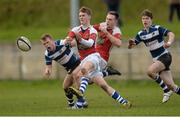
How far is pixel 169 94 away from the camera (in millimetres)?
20703

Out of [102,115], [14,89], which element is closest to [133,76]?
[14,89]

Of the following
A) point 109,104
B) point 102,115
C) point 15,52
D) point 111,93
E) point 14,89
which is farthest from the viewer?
point 15,52

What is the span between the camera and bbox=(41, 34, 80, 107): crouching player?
62.9 ft

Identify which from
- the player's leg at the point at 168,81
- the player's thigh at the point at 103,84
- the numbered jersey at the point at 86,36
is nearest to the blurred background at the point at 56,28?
the player's leg at the point at 168,81

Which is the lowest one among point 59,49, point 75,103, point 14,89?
point 14,89

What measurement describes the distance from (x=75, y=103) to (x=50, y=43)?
1734mm

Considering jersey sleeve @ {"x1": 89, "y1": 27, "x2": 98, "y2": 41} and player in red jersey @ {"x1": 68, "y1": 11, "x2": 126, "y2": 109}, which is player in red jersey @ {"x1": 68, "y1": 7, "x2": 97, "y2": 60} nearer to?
jersey sleeve @ {"x1": 89, "y1": 27, "x2": 98, "y2": 41}

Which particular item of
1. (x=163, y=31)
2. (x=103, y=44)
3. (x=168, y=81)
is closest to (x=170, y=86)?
(x=168, y=81)

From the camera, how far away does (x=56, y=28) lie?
35750 mm

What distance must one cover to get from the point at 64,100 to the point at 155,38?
362 centimetres

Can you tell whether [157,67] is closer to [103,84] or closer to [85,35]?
[103,84]

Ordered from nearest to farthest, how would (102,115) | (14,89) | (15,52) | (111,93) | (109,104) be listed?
(102,115) → (111,93) → (109,104) → (14,89) → (15,52)

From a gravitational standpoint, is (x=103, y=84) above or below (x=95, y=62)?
below

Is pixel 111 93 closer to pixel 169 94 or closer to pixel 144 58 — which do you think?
pixel 169 94
